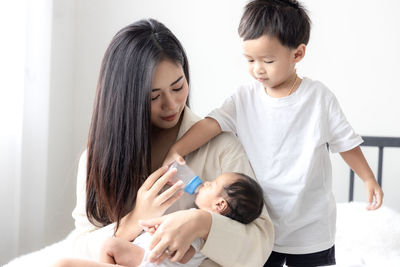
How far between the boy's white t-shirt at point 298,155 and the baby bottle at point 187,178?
17cm

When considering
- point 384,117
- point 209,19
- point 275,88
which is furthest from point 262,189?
point 209,19

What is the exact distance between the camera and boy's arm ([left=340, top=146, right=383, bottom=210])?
5.23 ft

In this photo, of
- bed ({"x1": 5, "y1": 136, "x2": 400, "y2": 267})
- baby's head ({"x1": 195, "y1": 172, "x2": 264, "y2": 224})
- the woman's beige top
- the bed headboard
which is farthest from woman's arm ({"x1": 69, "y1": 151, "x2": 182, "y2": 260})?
the bed headboard

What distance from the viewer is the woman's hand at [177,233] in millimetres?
1272

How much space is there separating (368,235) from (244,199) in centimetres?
123

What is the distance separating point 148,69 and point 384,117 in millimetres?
1754

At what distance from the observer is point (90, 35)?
3.26 metres

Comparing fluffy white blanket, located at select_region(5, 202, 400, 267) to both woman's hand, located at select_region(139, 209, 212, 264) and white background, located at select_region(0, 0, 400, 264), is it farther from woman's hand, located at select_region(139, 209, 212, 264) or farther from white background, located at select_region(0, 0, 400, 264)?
woman's hand, located at select_region(139, 209, 212, 264)

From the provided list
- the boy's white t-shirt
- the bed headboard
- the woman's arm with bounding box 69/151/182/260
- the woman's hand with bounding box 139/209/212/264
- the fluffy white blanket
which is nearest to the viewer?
the woman's hand with bounding box 139/209/212/264

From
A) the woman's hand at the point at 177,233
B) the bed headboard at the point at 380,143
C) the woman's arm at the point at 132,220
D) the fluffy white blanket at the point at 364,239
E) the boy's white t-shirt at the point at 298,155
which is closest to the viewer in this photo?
the woman's hand at the point at 177,233

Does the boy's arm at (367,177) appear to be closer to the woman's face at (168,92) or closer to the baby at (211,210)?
the baby at (211,210)

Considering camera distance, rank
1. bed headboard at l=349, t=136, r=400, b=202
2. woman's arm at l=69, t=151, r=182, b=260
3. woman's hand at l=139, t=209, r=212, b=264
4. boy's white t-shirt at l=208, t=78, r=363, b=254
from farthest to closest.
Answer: bed headboard at l=349, t=136, r=400, b=202 < boy's white t-shirt at l=208, t=78, r=363, b=254 < woman's arm at l=69, t=151, r=182, b=260 < woman's hand at l=139, t=209, r=212, b=264

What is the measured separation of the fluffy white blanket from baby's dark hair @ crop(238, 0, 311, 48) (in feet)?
3.46

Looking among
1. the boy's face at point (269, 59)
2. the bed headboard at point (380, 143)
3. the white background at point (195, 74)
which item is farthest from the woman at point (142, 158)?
the bed headboard at point (380, 143)
